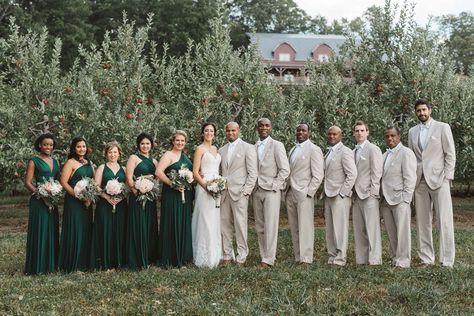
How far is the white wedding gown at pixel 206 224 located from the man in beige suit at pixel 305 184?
1345 mm

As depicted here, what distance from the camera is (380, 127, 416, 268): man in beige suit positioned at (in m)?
9.34

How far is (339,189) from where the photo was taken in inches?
385

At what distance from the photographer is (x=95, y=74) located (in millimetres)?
16000

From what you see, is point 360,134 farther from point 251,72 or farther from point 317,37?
point 317,37

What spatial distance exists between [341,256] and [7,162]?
925 cm

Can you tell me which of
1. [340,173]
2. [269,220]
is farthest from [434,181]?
[269,220]

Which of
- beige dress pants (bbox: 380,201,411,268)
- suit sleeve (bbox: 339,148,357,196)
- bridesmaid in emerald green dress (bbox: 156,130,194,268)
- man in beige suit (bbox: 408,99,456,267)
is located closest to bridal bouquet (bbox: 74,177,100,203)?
bridesmaid in emerald green dress (bbox: 156,130,194,268)

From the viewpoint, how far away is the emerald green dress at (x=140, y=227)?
965 cm

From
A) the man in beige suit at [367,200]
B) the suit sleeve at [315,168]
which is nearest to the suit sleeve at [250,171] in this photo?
the suit sleeve at [315,168]

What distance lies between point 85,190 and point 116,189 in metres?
0.50

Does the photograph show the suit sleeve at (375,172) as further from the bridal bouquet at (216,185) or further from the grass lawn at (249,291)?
the bridal bouquet at (216,185)

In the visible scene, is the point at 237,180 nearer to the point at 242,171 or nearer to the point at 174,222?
the point at 242,171

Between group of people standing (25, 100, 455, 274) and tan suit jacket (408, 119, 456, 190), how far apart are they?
2cm

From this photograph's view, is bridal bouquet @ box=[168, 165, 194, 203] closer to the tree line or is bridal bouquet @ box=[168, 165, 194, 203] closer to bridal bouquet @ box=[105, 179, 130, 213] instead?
bridal bouquet @ box=[105, 179, 130, 213]
